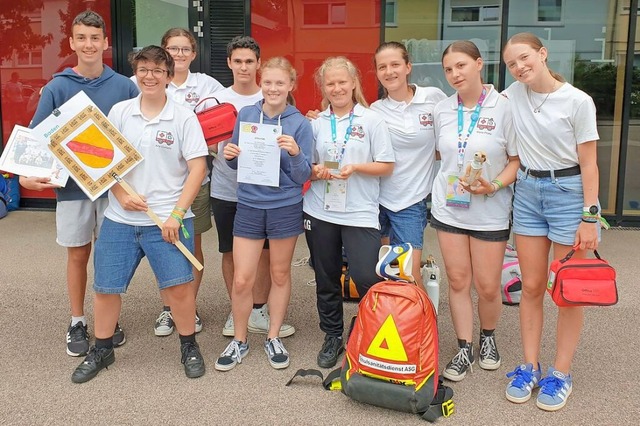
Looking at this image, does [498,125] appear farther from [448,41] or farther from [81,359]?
[448,41]

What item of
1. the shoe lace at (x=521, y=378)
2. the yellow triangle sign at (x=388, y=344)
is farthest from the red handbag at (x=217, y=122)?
the shoe lace at (x=521, y=378)

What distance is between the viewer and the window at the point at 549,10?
714 centimetres

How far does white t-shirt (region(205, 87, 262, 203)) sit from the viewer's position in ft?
12.3

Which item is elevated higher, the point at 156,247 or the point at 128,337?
the point at 156,247

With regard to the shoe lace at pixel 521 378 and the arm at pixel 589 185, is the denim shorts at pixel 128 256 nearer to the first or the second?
the shoe lace at pixel 521 378

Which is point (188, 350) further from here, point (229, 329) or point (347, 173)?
point (347, 173)

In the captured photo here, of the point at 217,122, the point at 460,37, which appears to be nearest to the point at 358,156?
the point at 217,122

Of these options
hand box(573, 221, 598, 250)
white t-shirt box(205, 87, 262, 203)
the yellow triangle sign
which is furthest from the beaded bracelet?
hand box(573, 221, 598, 250)

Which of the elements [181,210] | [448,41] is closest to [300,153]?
[181,210]

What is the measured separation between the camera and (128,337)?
3.94 meters

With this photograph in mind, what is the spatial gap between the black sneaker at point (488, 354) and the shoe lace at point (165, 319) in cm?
198

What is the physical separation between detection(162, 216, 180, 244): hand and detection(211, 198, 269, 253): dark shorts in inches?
24.8

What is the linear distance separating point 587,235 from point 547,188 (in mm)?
288

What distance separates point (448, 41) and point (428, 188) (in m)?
→ 4.38
